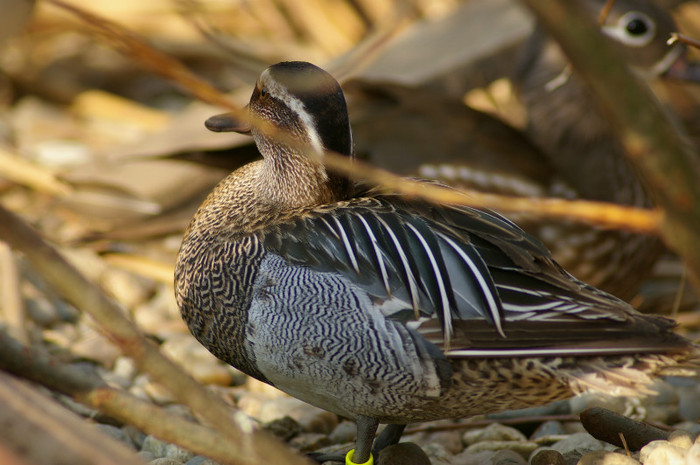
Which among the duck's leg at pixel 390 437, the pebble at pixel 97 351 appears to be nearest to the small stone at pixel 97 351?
the pebble at pixel 97 351

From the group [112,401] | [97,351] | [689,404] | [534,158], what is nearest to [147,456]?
[97,351]

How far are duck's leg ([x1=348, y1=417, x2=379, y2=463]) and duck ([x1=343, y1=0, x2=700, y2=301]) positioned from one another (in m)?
1.50

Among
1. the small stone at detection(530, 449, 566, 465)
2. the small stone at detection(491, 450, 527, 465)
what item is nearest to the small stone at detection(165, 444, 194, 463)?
the small stone at detection(491, 450, 527, 465)

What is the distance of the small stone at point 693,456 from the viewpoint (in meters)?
1.91

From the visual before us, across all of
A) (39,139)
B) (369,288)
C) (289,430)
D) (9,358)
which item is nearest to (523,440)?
(289,430)

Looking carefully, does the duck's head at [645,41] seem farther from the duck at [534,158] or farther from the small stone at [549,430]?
the small stone at [549,430]

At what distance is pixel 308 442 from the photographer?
108 inches

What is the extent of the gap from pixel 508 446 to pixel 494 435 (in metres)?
0.16

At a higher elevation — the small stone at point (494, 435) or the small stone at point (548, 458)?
the small stone at point (548, 458)

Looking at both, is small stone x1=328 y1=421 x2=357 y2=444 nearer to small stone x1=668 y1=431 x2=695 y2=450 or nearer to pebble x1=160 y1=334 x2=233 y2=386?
pebble x1=160 y1=334 x2=233 y2=386

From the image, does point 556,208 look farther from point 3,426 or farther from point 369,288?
point 369,288

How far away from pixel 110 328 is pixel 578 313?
3.88 feet

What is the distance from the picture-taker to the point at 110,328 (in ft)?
4.32

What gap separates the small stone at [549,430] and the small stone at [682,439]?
559 millimetres
